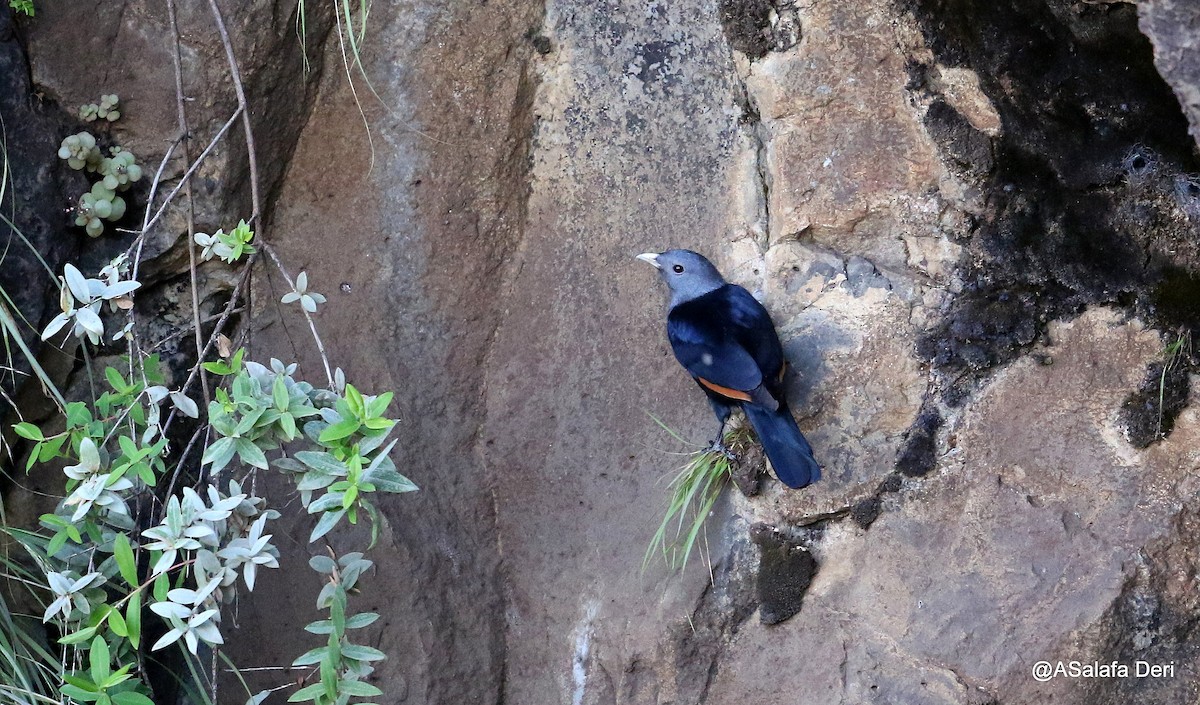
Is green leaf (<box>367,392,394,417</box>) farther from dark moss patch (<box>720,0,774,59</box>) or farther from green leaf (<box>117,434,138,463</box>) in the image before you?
dark moss patch (<box>720,0,774,59</box>)

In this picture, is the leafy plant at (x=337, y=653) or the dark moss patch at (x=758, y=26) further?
the dark moss patch at (x=758, y=26)

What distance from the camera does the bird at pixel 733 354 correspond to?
10.5ft

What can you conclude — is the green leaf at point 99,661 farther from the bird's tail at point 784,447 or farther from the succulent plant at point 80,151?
the bird's tail at point 784,447

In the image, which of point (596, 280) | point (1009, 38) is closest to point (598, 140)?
point (596, 280)

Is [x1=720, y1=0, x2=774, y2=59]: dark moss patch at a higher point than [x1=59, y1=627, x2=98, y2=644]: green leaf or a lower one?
higher

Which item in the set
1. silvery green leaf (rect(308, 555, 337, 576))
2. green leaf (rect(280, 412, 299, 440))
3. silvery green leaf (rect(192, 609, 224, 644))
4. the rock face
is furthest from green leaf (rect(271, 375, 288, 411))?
the rock face

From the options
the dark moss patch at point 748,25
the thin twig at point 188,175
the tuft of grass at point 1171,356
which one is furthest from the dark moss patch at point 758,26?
the thin twig at point 188,175

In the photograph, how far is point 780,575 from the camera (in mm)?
3443

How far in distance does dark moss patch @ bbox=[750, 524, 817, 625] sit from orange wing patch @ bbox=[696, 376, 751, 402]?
1.70 ft

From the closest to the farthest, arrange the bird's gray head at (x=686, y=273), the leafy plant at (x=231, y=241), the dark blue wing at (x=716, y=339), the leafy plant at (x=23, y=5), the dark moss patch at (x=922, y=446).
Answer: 1. the leafy plant at (x=231, y=241)
2. the leafy plant at (x=23, y=5)
3. the dark blue wing at (x=716, y=339)
4. the dark moss patch at (x=922, y=446)
5. the bird's gray head at (x=686, y=273)

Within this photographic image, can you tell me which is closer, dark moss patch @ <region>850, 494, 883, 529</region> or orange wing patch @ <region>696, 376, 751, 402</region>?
orange wing patch @ <region>696, 376, 751, 402</region>

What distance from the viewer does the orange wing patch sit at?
320 cm

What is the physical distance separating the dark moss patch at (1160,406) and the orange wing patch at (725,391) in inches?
44.2

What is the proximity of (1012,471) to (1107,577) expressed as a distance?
392mm
